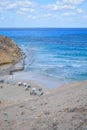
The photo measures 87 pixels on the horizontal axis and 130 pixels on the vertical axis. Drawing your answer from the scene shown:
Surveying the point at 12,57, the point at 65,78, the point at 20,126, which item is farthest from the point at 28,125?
the point at 12,57

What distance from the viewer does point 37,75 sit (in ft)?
109

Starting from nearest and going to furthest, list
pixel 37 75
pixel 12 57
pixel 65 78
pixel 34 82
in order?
pixel 34 82, pixel 65 78, pixel 37 75, pixel 12 57

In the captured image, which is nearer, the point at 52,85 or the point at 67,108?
the point at 67,108

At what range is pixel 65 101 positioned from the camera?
52.1 ft

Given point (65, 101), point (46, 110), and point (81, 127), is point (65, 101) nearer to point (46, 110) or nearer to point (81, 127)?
point (46, 110)

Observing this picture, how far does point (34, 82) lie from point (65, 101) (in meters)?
13.1

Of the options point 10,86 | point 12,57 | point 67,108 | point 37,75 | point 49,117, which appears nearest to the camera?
point 49,117

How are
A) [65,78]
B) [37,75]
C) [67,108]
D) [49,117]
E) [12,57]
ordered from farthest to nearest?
[12,57], [37,75], [65,78], [67,108], [49,117]

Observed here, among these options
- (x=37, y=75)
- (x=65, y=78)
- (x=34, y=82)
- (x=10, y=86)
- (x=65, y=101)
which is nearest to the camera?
(x=65, y=101)

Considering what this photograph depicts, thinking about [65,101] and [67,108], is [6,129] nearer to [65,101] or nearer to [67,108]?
[67,108]

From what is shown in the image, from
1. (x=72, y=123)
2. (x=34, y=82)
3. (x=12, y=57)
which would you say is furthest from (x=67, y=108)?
(x=12, y=57)

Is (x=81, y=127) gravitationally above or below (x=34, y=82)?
above

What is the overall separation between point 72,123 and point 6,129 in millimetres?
2737

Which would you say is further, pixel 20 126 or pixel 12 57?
Answer: pixel 12 57
